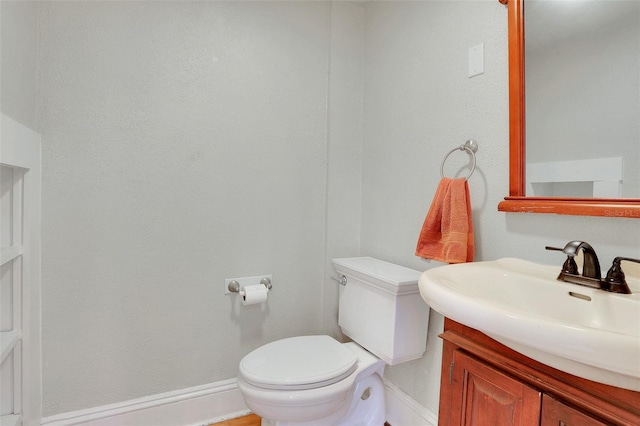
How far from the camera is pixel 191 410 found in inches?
62.1

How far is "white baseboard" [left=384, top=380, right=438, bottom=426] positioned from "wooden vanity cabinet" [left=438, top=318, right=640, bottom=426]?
56 cm

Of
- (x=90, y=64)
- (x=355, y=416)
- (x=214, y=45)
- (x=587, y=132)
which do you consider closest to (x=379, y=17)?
(x=214, y=45)

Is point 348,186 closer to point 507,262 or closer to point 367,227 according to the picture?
point 367,227

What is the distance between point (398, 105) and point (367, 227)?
→ 67cm

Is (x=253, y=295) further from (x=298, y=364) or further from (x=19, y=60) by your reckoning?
(x=19, y=60)

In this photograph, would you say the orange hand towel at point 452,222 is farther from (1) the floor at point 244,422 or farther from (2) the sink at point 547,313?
(1) the floor at point 244,422

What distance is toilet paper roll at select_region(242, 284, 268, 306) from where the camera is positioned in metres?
1.57

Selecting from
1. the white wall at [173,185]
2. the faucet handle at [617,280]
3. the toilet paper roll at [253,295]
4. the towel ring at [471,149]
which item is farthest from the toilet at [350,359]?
the faucet handle at [617,280]

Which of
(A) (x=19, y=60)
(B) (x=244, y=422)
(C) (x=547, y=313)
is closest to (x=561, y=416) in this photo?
(C) (x=547, y=313)

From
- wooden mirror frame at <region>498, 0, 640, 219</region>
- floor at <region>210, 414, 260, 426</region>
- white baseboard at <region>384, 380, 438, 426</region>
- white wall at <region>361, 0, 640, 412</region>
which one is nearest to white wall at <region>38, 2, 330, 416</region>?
floor at <region>210, 414, 260, 426</region>

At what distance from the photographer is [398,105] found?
1645 mm

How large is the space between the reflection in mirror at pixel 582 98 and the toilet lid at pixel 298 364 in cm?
95

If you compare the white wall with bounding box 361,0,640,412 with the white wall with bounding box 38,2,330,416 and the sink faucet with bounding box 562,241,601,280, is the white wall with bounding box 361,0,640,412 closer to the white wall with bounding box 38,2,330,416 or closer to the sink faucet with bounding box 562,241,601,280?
the sink faucet with bounding box 562,241,601,280

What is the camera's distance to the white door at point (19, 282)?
3.95ft
